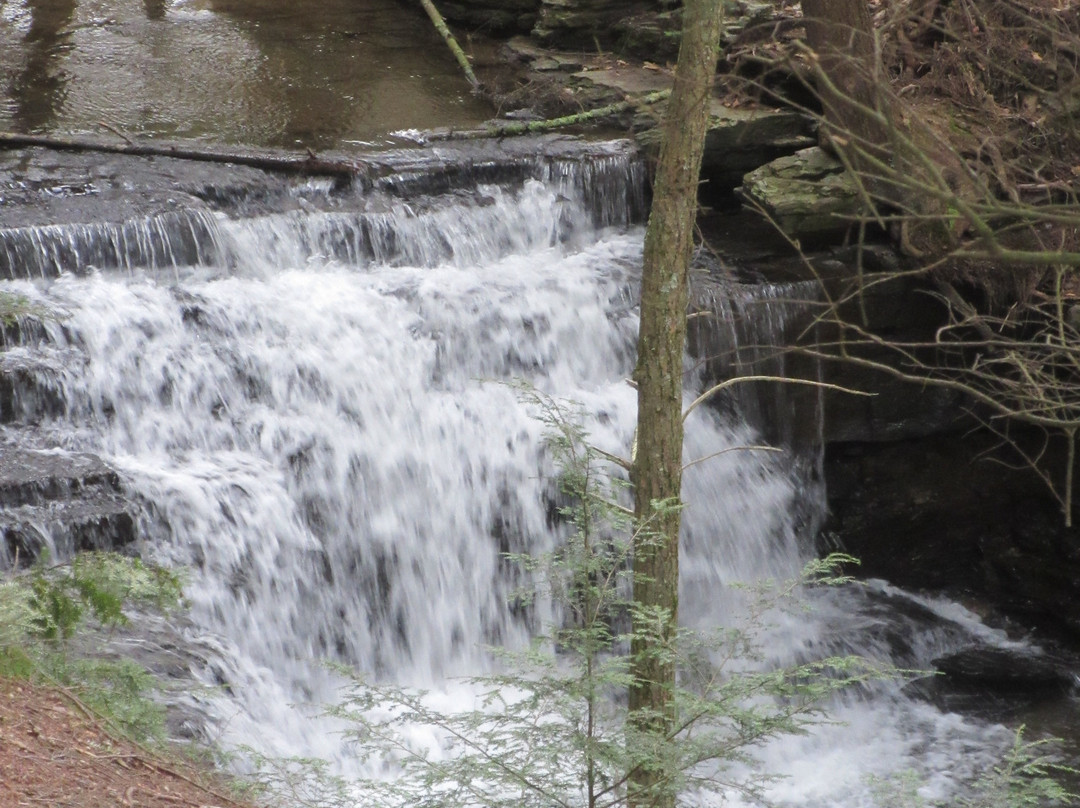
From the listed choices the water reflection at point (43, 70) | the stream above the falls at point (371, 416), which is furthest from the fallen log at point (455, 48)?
the water reflection at point (43, 70)

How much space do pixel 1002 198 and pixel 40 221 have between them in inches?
278

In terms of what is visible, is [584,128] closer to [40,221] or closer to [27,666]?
[40,221]

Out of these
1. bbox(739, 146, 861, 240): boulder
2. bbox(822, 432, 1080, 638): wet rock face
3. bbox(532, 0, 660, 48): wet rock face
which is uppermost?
bbox(532, 0, 660, 48): wet rock face

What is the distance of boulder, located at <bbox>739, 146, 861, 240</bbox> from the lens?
8.97 metres

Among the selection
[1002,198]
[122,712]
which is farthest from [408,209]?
[122,712]

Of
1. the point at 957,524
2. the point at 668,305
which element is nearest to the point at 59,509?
the point at 668,305

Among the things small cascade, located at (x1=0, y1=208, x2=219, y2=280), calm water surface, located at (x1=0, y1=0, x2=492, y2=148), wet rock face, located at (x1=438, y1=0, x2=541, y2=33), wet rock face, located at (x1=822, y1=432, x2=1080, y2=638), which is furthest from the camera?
wet rock face, located at (x1=438, y1=0, x2=541, y2=33)

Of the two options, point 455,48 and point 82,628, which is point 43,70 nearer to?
point 455,48

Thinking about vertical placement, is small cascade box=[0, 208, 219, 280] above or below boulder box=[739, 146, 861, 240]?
below

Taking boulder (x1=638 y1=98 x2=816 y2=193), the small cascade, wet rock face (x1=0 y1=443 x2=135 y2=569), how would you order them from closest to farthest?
wet rock face (x1=0 y1=443 x2=135 y2=569), the small cascade, boulder (x1=638 y1=98 x2=816 y2=193)

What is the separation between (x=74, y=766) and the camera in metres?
3.96

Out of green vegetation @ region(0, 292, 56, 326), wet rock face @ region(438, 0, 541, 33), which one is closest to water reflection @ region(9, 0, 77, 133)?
green vegetation @ region(0, 292, 56, 326)

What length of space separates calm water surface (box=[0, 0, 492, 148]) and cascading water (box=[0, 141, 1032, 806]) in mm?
2079

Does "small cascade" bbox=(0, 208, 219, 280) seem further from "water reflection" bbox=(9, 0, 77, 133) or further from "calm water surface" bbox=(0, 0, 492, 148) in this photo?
"water reflection" bbox=(9, 0, 77, 133)
